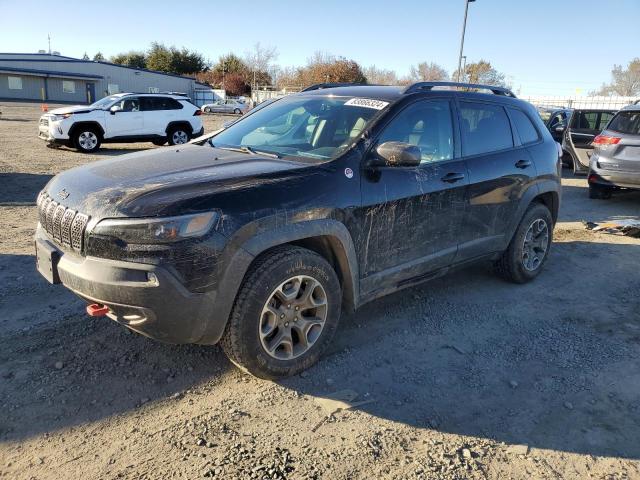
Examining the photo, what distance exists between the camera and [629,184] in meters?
9.01

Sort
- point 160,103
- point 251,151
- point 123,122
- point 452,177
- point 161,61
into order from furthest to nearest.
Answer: point 161,61, point 160,103, point 123,122, point 452,177, point 251,151

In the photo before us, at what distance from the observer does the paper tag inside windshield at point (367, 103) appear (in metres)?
3.83

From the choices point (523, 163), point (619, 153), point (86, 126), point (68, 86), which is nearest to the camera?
point (523, 163)

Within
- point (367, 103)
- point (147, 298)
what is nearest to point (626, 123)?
point (367, 103)

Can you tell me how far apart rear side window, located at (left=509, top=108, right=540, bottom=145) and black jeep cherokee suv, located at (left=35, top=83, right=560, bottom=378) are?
133 millimetres

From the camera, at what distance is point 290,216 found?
10.1ft

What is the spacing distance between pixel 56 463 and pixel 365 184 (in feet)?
7.81

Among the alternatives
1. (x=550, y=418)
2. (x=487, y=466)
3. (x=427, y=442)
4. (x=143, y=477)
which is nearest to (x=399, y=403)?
(x=427, y=442)

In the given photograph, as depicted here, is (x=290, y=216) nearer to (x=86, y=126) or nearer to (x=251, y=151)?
(x=251, y=151)

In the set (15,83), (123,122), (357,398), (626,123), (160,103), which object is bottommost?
(357,398)

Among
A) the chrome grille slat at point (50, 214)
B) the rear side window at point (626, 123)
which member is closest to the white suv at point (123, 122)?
the rear side window at point (626, 123)

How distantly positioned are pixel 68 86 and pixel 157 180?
58.4 meters

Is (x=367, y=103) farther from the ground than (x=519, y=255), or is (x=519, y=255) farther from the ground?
(x=367, y=103)

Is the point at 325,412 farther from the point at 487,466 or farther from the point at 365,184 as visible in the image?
the point at 365,184
